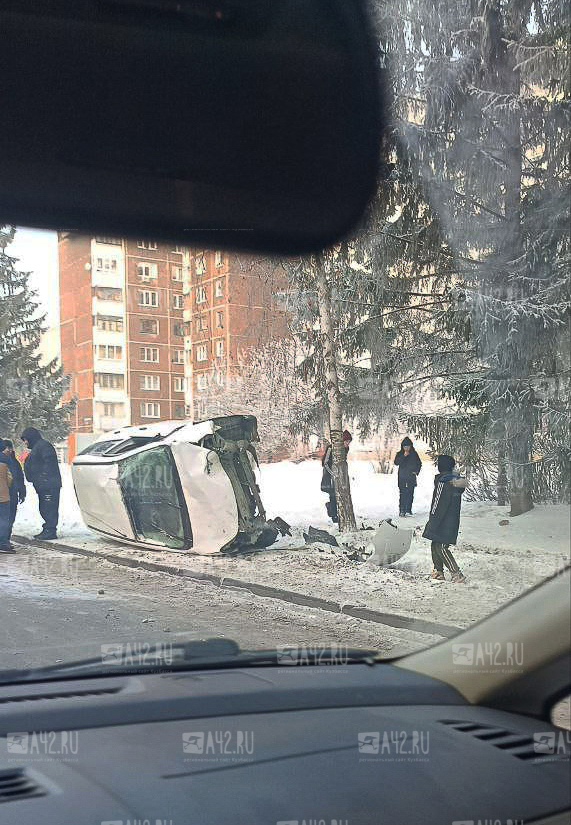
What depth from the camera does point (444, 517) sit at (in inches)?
121

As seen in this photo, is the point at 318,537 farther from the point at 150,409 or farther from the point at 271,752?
the point at 271,752

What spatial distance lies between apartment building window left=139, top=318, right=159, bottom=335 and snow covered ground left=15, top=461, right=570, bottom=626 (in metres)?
0.58

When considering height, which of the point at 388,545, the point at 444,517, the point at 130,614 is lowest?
the point at 130,614

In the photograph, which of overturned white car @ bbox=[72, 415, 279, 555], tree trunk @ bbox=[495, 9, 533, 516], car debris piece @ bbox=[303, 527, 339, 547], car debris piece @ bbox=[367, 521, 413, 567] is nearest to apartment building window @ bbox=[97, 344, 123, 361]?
overturned white car @ bbox=[72, 415, 279, 555]

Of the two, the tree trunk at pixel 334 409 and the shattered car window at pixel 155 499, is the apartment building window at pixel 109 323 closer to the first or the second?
the shattered car window at pixel 155 499

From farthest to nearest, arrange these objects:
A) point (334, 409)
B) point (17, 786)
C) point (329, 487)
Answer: point (334, 409) < point (329, 487) < point (17, 786)

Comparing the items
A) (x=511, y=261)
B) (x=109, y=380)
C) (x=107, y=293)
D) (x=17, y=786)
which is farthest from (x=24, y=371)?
(x=511, y=261)

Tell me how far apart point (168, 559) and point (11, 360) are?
936mm

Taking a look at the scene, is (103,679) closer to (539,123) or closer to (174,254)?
(174,254)

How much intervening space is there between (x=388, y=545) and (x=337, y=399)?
63cm

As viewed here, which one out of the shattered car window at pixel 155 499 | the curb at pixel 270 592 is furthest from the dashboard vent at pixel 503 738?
the shattered car window at pixel 155 499

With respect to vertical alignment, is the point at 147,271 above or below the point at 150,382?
above

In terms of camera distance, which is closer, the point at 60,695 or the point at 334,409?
the point at 60,695

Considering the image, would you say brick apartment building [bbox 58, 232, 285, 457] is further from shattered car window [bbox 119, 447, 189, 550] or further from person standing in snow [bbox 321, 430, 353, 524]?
person standing in snow [bbox 321, 430, 353, 524]
